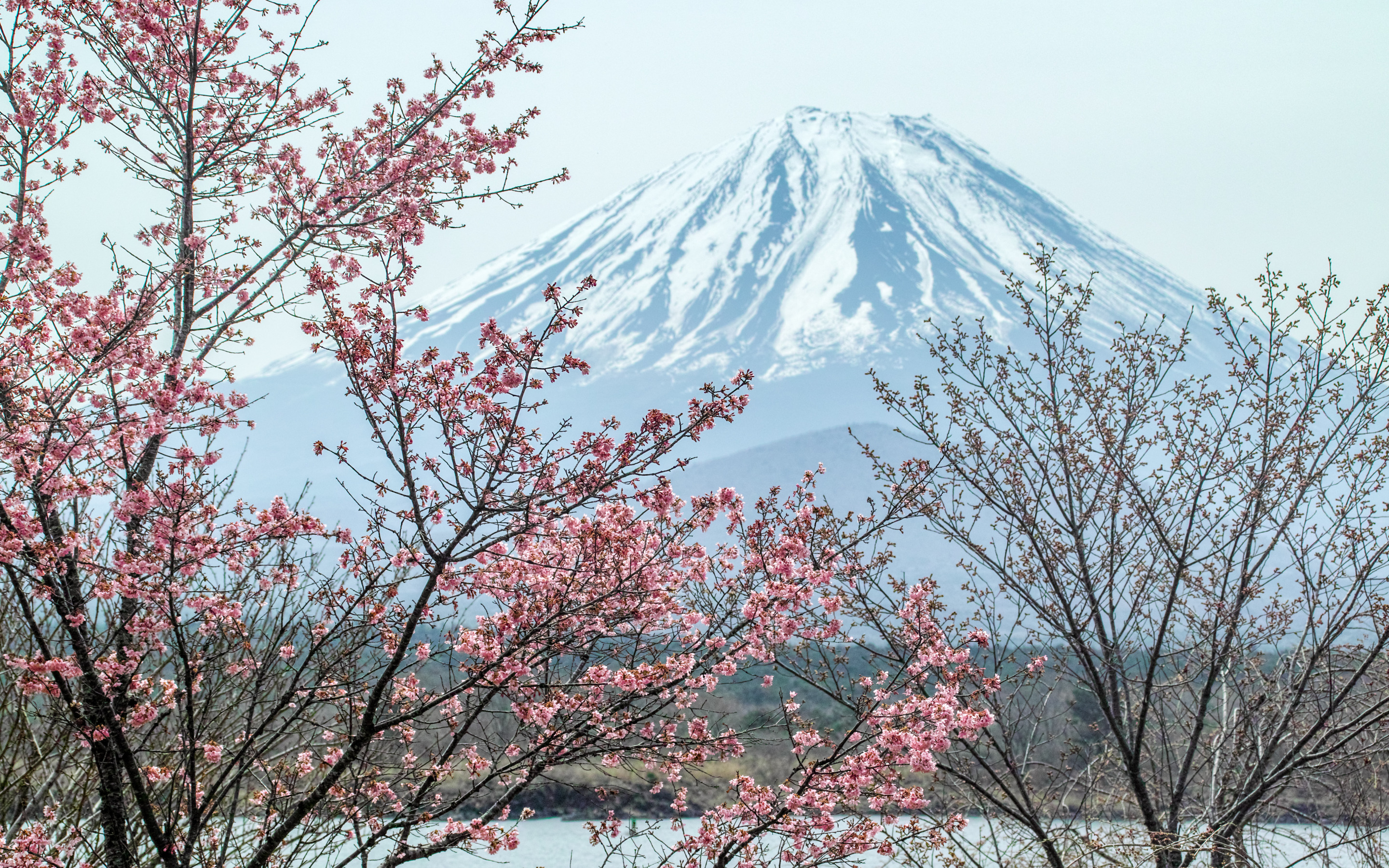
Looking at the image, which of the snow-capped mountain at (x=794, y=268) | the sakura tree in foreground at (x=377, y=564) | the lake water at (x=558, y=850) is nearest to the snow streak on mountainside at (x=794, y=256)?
the snow-capped mountain at (x=794, y=268)

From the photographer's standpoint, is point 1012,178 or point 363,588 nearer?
point 363,588

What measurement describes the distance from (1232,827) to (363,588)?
543cm

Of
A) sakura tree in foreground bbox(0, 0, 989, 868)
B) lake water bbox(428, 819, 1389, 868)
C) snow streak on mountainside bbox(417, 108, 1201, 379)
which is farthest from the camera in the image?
snow streak on mountainside bbox(417, 108, 1201, 379)

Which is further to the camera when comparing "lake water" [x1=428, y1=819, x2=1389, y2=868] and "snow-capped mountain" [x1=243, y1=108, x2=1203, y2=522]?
"snow-capped mountain" [x1=243, y1=108, x2=1203, y2=522]

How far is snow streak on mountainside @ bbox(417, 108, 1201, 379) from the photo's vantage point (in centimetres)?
14312

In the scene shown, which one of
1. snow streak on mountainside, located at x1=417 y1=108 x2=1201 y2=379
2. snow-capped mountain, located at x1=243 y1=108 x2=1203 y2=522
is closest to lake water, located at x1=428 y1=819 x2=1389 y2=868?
snow-capped mountain, located at x1=243 y1=108 x2=1203 y2=522

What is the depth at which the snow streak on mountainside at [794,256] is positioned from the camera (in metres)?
143

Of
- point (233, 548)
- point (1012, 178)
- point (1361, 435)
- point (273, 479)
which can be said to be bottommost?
point (233, 548)

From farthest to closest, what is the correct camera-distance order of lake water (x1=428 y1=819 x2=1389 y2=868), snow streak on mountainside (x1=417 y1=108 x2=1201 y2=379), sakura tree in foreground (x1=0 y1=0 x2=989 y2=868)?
snow streak on mountainside (x1=417 y1=108 x2=1201 y2=379) → lake water (x1=428 y1=819 x2=1389 y2=868) → sakura tree in foreground (x1=0 y1=0 x2=989 y2=868)

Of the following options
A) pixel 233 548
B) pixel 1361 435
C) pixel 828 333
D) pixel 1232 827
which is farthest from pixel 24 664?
pixel 828 333

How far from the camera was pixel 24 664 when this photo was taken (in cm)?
354

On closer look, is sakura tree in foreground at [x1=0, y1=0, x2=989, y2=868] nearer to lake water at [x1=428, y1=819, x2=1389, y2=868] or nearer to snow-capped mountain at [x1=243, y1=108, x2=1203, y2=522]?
lake water at [x1=428, y1=819, x2=1389, y2=868]

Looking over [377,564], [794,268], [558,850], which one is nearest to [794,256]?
[794,268]

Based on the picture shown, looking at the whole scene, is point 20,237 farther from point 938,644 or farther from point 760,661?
point 938,644
